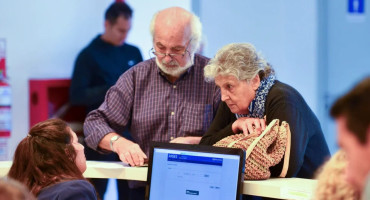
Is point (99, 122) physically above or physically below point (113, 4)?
below

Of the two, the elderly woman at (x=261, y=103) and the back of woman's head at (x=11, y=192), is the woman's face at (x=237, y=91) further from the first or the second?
the back of woman's head at (x=11, y=192)

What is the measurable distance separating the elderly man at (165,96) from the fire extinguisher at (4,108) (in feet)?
6.58

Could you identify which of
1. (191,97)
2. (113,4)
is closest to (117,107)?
(191,97)

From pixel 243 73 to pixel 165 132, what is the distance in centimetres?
65

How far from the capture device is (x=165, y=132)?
317cm

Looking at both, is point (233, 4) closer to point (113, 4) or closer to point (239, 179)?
point (113, 4)

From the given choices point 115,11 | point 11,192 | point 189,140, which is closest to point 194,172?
point 189,140

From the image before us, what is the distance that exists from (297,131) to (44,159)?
3.00 ft

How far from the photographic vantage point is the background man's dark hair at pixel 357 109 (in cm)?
106

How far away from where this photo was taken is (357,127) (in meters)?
1.07

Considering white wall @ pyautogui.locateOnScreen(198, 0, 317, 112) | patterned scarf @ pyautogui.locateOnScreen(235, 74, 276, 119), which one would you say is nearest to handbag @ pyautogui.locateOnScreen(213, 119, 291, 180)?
patterned scarf @ pyautogui.locateOnScreen(235, 74, 276, 119)

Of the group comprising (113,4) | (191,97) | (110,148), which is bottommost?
(110,148)

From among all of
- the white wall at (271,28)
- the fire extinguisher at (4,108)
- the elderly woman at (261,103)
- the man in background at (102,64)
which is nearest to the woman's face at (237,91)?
the elderly woman at (261,103)

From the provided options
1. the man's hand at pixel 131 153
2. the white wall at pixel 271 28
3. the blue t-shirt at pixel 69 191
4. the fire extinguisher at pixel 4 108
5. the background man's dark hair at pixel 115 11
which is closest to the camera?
the blue t-shirt at pixel 69 191
